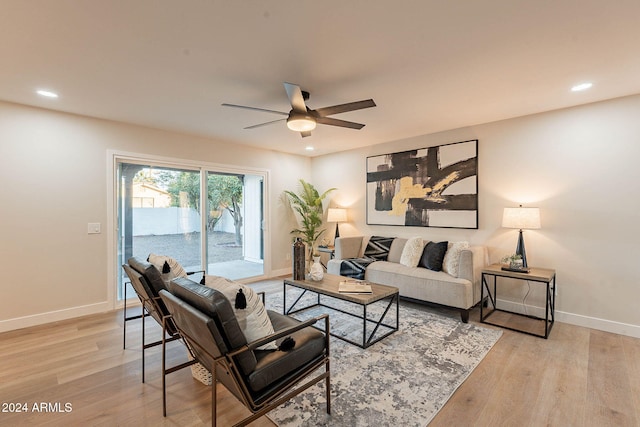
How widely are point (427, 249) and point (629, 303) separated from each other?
2.08 m

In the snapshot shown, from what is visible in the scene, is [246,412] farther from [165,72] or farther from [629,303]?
[629,303]

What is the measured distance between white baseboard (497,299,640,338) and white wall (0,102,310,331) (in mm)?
5303

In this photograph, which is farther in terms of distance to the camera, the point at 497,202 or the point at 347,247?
the point at 347,247

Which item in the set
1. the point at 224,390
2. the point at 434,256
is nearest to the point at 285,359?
the point at 224,390

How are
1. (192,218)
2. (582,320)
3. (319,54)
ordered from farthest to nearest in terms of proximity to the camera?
1. (192,218)
2. (582,320)
3. (319,54)

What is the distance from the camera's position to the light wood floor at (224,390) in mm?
A: 1867

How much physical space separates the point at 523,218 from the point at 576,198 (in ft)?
2.18

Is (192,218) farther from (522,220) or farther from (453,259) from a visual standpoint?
(522,220)

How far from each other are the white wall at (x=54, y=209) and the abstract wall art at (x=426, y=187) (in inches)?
144

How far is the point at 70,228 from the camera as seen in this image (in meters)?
3.59

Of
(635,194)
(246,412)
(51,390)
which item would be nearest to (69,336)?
(51,390)

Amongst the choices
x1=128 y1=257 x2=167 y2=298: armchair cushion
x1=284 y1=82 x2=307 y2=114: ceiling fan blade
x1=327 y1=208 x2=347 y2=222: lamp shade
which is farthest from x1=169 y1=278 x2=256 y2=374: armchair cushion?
x1=327 y1=208 x2=347 y2=222: lamp shade

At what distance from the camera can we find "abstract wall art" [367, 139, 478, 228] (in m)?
4.12

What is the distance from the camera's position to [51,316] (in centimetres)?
346
